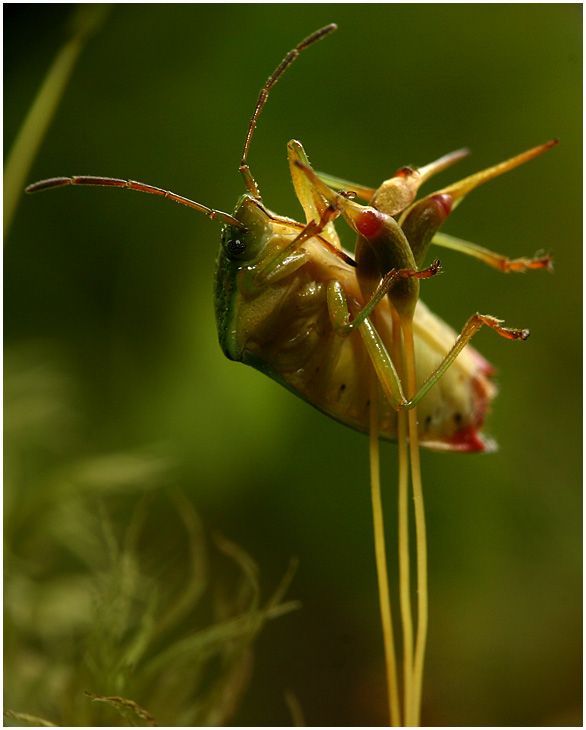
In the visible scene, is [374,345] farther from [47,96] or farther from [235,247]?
[47,96]

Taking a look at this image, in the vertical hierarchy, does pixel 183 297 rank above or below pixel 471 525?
above

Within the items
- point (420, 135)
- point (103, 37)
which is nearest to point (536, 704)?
point (420, 135)

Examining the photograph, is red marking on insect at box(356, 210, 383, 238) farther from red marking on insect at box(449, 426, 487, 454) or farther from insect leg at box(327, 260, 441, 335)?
red marking on insect at box(449, 426, 487, 454)

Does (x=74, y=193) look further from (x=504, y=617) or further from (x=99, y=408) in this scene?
(x=504, y=617)

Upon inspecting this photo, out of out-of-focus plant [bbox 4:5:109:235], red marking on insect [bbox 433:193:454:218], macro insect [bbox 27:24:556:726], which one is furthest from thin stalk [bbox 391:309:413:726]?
out-of-focus plant [bbox 4:5:109:235]

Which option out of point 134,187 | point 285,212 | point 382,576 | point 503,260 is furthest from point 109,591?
point 285,212

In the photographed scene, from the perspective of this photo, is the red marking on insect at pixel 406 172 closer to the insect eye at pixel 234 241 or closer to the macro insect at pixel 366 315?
the macro insect at pixel 366 315
